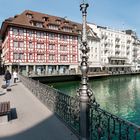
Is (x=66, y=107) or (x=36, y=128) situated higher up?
(x=66, y=107)

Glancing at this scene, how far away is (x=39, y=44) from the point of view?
167ft

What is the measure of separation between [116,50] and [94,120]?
272 ft

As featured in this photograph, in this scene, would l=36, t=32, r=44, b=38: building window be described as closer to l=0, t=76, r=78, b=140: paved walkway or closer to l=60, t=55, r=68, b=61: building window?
l=60, t=55, r=68, b=61: building window

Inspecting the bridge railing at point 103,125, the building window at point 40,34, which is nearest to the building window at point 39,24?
the building window at point 40,34

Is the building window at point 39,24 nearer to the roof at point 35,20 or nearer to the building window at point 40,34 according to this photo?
the roof at point 35,20

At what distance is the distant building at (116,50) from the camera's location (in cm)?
7575

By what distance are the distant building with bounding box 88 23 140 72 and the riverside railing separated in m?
66.7

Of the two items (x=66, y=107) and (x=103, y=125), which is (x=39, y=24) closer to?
(x=66, y=107)

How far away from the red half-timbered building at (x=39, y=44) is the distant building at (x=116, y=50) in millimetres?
18301

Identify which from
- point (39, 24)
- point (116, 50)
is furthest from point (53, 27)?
point (116, 50)

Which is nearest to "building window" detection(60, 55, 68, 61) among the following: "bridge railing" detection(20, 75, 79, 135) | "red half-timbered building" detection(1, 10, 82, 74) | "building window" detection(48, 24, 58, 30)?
"red half-timbered building" detection(1, 10, 82, 74)

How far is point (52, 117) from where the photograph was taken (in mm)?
8523

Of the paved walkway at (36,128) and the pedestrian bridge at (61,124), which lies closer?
the pedestrian bridge at (61,124)

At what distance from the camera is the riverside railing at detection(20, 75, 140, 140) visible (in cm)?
433
